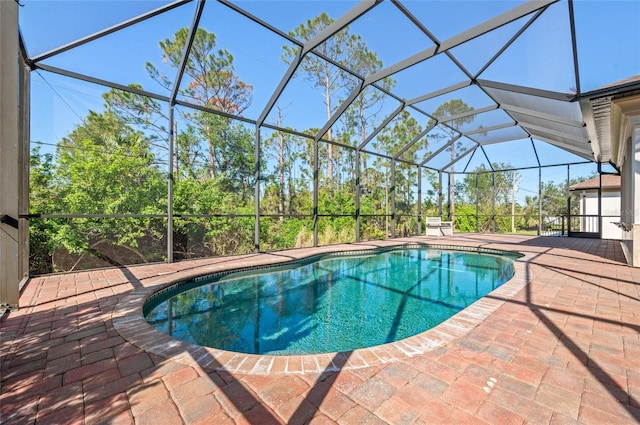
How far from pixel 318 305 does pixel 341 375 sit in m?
2.65

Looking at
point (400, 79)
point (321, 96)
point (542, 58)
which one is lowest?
point (542, 58)

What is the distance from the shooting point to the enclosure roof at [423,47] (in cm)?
429

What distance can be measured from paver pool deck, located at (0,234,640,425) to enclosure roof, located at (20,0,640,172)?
391 centimetres

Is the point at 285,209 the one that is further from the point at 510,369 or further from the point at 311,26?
the point at 510,369

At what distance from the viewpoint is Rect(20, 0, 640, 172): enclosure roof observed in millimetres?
4293

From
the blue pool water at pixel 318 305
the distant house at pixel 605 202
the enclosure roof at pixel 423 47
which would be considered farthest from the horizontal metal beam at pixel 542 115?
the distant house at pixel 605 202

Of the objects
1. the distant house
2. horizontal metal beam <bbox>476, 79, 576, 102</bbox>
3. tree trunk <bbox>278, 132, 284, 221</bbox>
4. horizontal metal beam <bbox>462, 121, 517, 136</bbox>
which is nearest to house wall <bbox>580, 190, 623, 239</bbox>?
the distant house

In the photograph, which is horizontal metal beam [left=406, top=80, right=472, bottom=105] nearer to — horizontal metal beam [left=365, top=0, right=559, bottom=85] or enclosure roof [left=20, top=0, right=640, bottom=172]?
enclosure roof [left=20, top=0, right=640, bottom=172]

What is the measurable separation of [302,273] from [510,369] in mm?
4662

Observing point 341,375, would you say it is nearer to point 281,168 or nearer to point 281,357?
point 281,357

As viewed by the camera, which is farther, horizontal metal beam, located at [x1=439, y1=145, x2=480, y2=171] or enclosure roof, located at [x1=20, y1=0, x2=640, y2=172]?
horizontal metal beam, located at [x1=439, y1=145, x2=480, y2=171]

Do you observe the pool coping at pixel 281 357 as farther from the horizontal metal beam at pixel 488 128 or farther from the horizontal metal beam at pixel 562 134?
the horizontal metal beam at pixel 488 128

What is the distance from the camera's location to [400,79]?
7.34 metres

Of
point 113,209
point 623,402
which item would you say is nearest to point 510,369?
point 623,402
